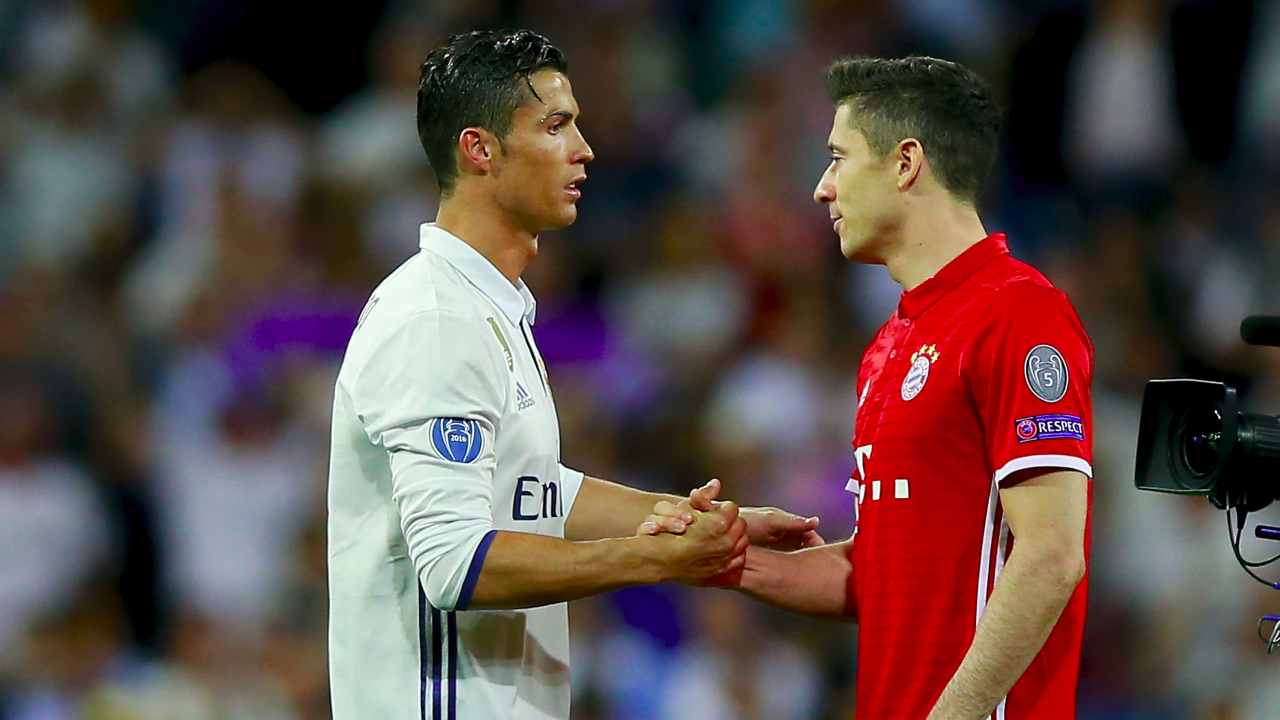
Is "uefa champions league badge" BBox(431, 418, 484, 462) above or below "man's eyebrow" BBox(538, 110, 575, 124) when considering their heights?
below

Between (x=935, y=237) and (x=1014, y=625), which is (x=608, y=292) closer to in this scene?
(x=935, y=237)

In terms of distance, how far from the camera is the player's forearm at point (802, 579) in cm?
428

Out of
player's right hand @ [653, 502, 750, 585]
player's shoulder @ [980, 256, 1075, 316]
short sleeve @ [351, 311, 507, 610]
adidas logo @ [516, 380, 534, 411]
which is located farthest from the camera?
adidas logo @ [516, 380, 534, 411]

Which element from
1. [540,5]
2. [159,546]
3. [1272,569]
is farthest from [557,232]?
[1272,569]

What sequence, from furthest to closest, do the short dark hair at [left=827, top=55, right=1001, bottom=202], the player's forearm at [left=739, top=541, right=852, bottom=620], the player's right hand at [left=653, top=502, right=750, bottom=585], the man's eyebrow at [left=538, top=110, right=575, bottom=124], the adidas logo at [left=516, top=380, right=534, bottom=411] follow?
the player's forearm at [left=739, top=541, right=852, bottom=620] → the man's eyebrow at [left=538, top=110, right=575, bottom=124] → the short dark hair at [left=827, top=55, right=1001, bottom=202] → the adidas logo at [left=516, top=380, right=534, bottom=411] → the player's right hand at [left=653, top=502, right=750, bottom=585]

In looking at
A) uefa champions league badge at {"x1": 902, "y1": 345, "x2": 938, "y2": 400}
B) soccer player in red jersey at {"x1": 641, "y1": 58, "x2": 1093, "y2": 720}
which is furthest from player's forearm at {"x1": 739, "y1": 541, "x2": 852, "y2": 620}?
uefa champions league badge at {"x1": 902, "y1": 345, "x2": 938, "y2": 400}

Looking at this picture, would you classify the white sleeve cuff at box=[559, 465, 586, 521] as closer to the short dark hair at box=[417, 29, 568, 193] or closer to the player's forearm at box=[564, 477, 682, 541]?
the player's forearm at box=[564, 477, 682, 541]

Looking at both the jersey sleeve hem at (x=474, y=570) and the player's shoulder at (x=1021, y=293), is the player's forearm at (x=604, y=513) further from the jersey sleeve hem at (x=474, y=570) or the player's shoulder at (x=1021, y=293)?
the player's shoulder at (x=1021, y=293)

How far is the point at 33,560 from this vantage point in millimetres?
7613

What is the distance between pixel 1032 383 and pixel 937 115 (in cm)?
79

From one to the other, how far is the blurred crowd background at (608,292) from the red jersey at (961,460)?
3320 millimetres

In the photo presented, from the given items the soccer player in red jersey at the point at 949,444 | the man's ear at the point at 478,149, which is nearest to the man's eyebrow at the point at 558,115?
the man's ear at the point at 478,149

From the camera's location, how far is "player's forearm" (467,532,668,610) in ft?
11.7

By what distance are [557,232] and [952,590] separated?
5173 millimetres
